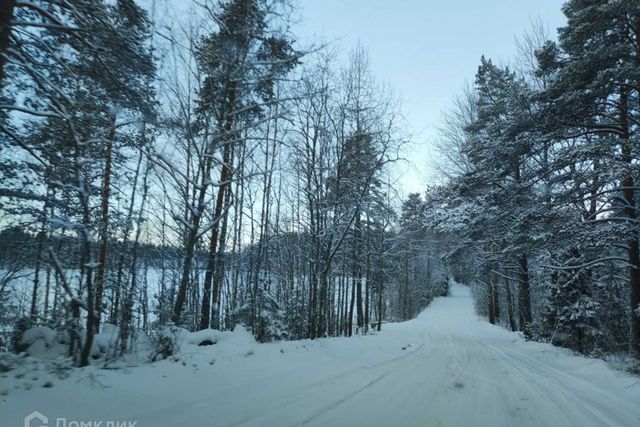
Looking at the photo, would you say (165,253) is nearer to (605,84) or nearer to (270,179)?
(270,179)

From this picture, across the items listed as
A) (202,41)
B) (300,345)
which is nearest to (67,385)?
(300,345)

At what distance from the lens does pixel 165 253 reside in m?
14.2

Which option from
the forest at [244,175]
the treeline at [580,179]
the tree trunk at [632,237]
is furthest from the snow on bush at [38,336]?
the tree trunk at [632,237]

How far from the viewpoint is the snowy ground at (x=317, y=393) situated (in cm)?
407

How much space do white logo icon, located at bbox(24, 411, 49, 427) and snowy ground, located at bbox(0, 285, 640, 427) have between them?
57 mm

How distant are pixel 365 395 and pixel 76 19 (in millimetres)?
7027

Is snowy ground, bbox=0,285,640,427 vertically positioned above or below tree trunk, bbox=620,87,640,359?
below

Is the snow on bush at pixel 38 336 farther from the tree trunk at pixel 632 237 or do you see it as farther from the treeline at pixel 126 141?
the tree trunk at pixel 632 237

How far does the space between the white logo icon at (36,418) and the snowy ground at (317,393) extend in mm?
57

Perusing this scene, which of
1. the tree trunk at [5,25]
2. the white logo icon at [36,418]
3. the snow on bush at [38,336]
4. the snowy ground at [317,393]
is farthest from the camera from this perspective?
the snow on bush at [38,336]

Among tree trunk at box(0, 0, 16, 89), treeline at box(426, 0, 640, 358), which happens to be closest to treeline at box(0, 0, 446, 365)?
tree trunk at box(0, 0, 16, 89)

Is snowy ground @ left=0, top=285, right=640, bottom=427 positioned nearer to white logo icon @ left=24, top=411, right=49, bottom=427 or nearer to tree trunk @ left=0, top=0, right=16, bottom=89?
white logo icon @ left=24, top=411, right=49, bottom=427

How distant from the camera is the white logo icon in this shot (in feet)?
11.6

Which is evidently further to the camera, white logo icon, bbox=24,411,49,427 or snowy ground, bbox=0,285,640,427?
snowy ground, bbox=0,285,640,427
